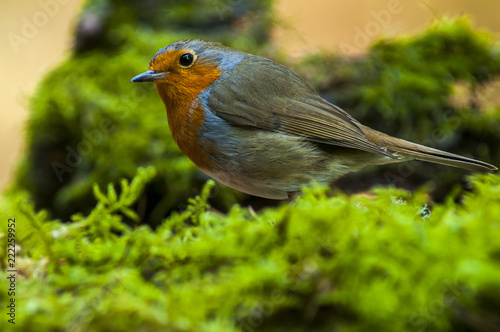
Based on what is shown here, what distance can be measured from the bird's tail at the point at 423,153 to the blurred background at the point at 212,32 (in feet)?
3.61

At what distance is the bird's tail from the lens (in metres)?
2.85

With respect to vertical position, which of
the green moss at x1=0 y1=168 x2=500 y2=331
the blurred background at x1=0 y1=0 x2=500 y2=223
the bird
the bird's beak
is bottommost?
the green moss at x1=0 y1=168 x2=500 y2=331

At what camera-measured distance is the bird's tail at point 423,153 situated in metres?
2.85

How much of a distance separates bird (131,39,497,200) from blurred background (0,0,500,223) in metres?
1.20

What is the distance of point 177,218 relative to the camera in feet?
7.39

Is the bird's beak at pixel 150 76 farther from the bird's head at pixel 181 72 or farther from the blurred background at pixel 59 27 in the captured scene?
the blurred background at pixel 59 27

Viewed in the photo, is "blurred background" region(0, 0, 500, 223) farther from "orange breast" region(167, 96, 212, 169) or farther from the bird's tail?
"orange breast" region(167, 96, 212, 169)

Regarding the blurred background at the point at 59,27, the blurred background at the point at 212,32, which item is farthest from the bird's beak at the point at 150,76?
the blurred background at the point at 59,27

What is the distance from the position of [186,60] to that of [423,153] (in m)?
1.59

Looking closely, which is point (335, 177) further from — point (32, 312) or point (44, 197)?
point (44, 197)

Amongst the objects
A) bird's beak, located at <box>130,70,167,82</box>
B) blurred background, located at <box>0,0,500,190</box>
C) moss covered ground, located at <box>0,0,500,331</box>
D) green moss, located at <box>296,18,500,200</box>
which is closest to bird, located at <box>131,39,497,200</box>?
bird's beak, located at <box>130,70,167,82</box>

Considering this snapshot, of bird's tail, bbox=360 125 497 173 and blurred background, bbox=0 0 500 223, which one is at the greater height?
blurred background, bbox=0 0 500 223

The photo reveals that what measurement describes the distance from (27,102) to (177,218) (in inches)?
139

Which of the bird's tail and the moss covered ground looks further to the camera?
the bird's tail
